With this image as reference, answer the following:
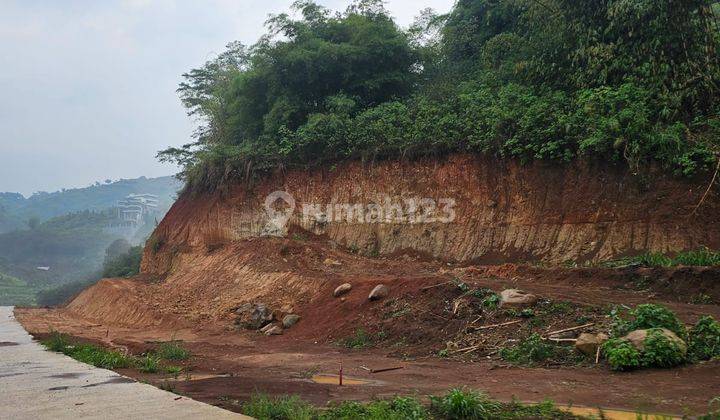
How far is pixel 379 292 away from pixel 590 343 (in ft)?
20.8

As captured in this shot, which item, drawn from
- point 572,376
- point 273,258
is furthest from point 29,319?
point 572,376

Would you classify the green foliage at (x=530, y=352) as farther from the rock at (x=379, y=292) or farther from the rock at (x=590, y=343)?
the rock at (x=379, y=292)

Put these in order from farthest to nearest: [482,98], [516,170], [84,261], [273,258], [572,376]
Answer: [84,261], [273,258], [482,98], [516,170], [572,376]

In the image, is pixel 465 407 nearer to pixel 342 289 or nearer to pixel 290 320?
pixel 342 289

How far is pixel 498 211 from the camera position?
18109 millimetres

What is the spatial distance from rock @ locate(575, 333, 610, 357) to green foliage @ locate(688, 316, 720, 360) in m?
1.24

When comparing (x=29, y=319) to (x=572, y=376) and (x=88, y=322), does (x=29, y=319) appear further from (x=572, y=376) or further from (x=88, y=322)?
(x=572, y=376)

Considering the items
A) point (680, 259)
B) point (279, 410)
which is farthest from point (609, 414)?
point (680, 259)

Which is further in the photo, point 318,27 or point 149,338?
point 318,27

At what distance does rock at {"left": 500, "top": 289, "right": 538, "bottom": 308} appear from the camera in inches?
456

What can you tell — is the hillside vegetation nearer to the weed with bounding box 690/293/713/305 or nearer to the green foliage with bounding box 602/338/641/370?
the weed with bounding box 690/293/713/305

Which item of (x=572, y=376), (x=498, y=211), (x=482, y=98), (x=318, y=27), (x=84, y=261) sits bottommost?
(x=84, y=261)

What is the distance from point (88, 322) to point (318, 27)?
17660 mm

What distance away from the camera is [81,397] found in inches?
306
